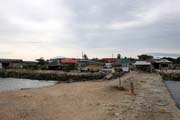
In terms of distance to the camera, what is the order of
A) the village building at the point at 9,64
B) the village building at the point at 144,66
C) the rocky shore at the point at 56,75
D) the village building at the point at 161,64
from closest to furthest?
the rocky shore at the point at 56,75 < the village building at the point at 144,66 < the village building at the point at 161,64 < the village building at the point at 9,64

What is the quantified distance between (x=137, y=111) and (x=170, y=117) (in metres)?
1.62

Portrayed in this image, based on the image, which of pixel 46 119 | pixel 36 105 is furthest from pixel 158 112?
pixel 36 105

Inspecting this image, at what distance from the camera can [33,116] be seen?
1316cm

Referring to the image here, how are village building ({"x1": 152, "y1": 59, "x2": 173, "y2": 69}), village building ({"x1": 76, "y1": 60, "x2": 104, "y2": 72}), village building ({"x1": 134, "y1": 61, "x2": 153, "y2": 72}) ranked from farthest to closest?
village building ({"x1": 152, "y1": 59, "x2": 173, "y2": 69}), village building ({"x1": 76, "y1": 60, "x2": 104, "y2": 72}), village building ({"x1": 134, "y1": 61, "x2": 153, "y2": 72})

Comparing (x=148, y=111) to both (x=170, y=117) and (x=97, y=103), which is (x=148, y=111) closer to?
(x=170, y=117)

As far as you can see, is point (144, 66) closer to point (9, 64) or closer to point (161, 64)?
point (161, 64)

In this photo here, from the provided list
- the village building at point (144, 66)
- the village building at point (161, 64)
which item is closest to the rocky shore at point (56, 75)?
the village building at point (144, 66)

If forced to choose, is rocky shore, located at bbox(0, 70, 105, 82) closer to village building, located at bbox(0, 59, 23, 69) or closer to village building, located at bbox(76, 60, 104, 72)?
village building, located at bbox(76, 60, 104, 72)

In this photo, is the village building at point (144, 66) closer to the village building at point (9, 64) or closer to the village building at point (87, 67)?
the village building at point (87, 67)

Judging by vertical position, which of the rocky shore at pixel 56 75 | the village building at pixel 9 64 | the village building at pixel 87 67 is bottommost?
the rocky shore at pixel 56 75

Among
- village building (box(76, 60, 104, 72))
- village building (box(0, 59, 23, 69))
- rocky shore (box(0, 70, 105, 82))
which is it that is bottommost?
rocky shore (box(0, 70, 105, 82))

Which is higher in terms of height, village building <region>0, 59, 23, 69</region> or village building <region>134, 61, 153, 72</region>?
village building <region>0, 59, 23, 69</region>

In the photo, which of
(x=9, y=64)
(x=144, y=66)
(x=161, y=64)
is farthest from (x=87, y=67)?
(x=9, y=64)

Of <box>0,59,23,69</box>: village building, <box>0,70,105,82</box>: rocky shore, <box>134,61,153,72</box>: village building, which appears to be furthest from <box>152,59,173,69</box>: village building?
<box>0,59,23,69</box>: village building
